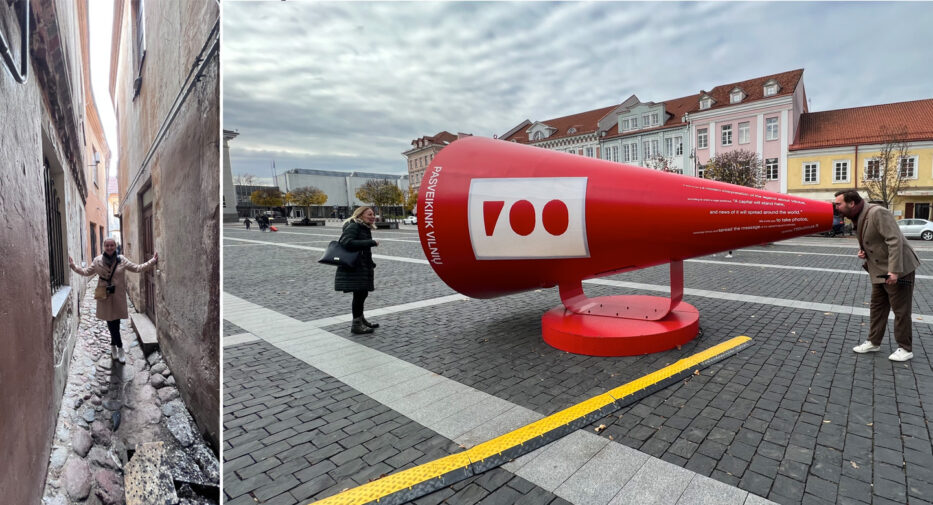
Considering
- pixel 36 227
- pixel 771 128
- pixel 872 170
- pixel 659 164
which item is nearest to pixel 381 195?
pixel 659 164

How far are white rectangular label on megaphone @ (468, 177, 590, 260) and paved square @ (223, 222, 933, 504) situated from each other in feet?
3.81

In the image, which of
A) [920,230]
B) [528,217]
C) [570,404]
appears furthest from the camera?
[920,230]

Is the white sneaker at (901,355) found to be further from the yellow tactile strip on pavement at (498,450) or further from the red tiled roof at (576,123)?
the red tiled roof at (576,123)

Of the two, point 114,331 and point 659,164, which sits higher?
point 659,164

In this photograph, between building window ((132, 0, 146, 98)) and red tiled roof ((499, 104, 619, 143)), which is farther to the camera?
red tiled roof ((499, 104, 619, 143))

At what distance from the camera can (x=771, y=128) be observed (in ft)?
125

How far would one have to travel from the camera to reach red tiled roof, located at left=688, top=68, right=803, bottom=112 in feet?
124

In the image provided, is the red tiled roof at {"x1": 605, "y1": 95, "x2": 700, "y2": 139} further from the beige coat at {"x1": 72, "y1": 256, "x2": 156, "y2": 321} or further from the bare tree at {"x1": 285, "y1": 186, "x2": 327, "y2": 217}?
the beige coat at {"x1": 72, "y1": 256, "x2": 156, "y2": 321}

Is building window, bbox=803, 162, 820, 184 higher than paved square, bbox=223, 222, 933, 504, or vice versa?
building window, bbox=803, 162, 820, 184

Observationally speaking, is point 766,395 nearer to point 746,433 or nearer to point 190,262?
point 746,433

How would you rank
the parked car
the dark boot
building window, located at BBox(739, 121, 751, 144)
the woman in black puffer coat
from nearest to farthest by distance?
the woman in black puffer coat
the dark boot
the parked car
building window, located at BBox(739, 121, 751, 144)

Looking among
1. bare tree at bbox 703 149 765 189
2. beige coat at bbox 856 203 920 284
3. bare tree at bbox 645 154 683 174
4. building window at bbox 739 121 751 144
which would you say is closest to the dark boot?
beige coat at bbox 856 203 920 284

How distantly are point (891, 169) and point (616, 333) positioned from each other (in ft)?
122

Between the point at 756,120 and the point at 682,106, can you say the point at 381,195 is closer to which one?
the point at 682,106
